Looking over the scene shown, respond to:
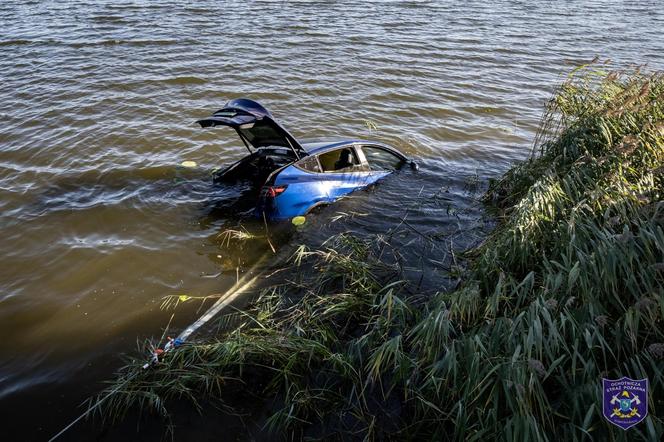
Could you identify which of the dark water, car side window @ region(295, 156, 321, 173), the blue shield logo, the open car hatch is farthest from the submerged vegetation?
the open car hatch

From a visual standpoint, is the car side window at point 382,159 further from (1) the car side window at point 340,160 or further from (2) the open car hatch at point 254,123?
(2) the open car hatch at point 254,123

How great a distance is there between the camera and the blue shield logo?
2.86 metres

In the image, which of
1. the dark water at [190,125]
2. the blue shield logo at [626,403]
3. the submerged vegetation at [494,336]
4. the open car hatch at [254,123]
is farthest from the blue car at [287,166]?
the blue shield logo at [626,403]

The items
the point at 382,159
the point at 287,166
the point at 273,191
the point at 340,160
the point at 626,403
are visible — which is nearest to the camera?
the point at 626,403

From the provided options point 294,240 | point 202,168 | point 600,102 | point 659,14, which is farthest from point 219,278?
point 659,14

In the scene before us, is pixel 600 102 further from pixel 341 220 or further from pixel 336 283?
pixel 336 283

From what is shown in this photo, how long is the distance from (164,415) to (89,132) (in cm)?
787

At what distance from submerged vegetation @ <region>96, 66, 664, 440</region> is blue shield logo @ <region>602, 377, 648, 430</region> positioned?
0.07 metres

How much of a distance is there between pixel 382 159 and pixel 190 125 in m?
4.52

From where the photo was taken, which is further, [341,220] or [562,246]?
[341,220]

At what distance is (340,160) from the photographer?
26.3ft

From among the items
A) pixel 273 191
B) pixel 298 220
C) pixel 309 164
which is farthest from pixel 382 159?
pixel 273 191

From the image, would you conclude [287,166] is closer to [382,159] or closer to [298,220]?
[298,220]

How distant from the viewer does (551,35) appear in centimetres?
1789
